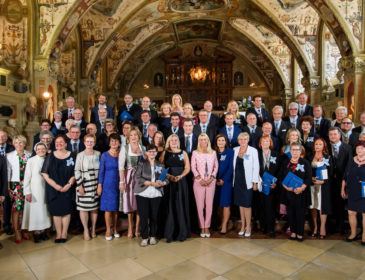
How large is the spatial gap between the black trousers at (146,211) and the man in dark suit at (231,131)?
5.94 feet

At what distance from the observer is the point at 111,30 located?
14258mm

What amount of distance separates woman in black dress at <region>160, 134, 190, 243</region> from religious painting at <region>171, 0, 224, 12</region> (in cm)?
1252

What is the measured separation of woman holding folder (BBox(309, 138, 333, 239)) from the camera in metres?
4.52

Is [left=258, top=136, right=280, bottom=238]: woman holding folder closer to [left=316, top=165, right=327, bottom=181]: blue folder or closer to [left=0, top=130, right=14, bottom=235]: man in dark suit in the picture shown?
[left=316, top=165, right=327, bottom=181]: blue folder

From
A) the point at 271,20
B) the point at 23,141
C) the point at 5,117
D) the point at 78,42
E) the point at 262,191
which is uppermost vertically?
the point at 271,20

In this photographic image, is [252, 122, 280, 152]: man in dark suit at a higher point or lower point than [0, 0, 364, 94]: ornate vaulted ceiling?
lower

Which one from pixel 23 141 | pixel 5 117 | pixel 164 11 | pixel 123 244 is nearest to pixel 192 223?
pixel 123 244

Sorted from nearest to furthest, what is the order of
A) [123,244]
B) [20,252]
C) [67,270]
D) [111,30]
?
1. [67,270]
2. [20,252]
3. [123,244]
4. [111,30]

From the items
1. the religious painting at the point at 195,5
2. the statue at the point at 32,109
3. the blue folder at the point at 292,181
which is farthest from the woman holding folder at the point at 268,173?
the religious painting at the point at 195,5

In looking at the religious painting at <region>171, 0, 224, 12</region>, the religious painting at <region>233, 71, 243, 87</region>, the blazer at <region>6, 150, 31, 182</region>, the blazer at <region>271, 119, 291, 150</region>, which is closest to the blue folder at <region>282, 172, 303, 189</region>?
the blazer at <region>271, 119, 291, 150</region>

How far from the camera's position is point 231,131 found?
210 inches

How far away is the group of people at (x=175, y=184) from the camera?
14.3ft

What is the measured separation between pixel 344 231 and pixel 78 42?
14338 millimetres

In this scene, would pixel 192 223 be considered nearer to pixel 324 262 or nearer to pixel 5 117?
pixel 324 262
